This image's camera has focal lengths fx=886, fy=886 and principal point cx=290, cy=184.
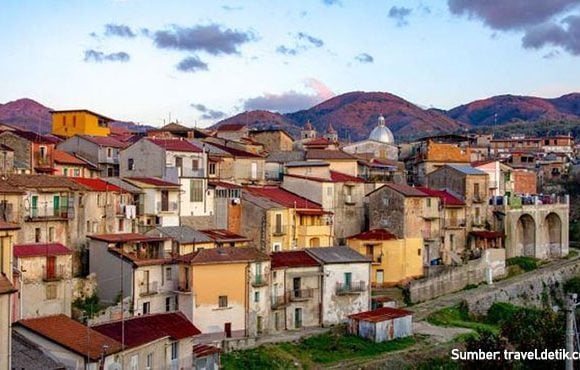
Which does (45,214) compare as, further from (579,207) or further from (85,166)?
(579,207)

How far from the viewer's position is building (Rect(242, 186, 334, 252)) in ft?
186

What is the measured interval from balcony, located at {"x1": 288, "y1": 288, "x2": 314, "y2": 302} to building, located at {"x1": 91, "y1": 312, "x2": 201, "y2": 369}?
35.1 feet

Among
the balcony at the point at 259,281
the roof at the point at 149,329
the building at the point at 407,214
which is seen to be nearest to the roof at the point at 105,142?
the building at the point at 407,214

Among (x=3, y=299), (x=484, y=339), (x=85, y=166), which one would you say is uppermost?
(x=85, y=166)

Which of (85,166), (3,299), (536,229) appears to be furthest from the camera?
(536,229)

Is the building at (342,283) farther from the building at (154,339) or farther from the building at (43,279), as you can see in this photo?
the building at (43,279)

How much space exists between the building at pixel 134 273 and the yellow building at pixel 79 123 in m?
30.3

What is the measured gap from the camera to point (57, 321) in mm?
36312

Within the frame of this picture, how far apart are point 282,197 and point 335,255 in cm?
897

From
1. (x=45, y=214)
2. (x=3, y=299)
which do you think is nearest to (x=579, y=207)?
(x=45, y=214)

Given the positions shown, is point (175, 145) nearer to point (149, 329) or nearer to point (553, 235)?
point (149, 329)

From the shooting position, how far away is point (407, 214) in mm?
62125

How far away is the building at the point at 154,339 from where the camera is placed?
35969 mm

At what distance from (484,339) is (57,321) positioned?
18.0m
